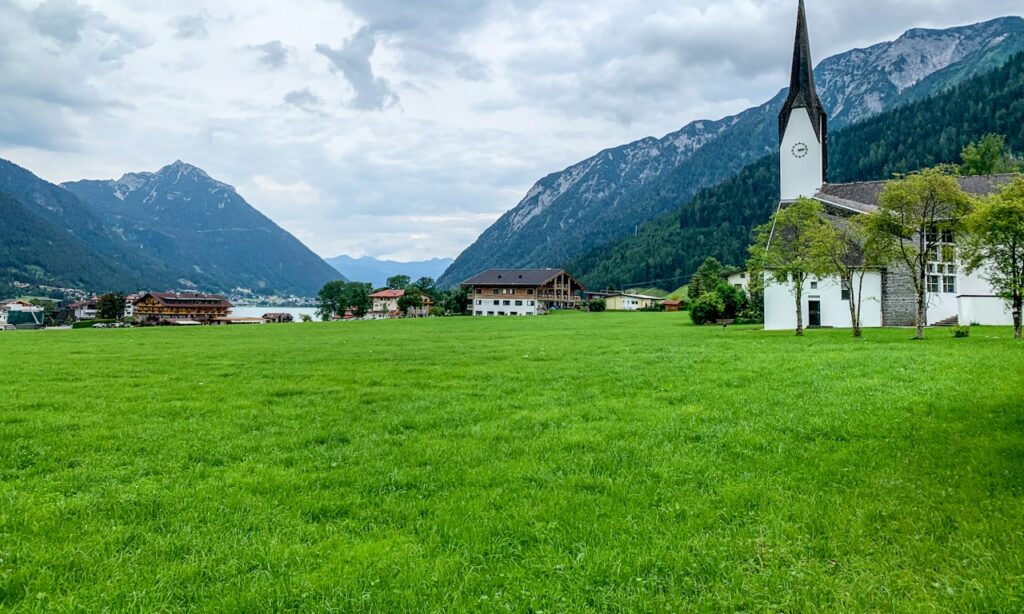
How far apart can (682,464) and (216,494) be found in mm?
5763

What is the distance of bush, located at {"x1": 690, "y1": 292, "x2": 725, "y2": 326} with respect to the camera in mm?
50656

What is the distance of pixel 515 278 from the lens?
109188mm

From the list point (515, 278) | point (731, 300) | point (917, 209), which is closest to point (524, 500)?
point (917, 209)

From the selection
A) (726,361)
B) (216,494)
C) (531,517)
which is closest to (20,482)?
(216,494)

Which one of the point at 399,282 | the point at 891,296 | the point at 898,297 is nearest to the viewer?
the point at 898,297

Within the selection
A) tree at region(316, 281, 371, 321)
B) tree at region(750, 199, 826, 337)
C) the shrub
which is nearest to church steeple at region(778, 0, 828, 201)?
the shrub

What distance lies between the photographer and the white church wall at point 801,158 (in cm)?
6000

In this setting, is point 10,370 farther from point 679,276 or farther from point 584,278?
point 584,278

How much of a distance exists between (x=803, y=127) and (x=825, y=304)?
25909mm

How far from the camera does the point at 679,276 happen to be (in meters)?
162

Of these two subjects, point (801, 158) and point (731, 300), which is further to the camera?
point (801, 158)

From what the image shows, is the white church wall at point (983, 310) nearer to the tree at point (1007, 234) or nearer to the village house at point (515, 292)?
the tree at point (1007, 234)

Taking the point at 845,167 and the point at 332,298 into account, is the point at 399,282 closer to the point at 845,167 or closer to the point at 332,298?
the point at 332,298

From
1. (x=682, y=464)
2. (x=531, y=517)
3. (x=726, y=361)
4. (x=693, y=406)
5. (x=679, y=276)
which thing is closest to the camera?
(x=531, y=517)
